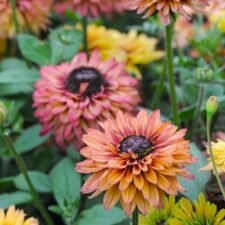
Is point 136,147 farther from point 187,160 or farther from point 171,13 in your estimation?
point 171,13

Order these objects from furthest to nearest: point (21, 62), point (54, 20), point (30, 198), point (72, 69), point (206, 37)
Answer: point (54, 20) → point (21, 62) → point (206, 37) → point (72, 69) → point (30, 198)

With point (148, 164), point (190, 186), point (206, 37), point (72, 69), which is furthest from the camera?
point (206, 37)

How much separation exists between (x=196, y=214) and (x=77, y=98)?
1.17 ft

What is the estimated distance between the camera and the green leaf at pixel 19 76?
1.24 metres

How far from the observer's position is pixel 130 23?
6.49 feet

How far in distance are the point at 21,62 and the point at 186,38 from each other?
39 cm

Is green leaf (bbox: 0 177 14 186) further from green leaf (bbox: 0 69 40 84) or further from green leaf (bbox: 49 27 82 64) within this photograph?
green leaf (bbox: 49 27 82 64)

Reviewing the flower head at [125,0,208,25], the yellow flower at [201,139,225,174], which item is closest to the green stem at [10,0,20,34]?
the flower head at [125,0,208,25]

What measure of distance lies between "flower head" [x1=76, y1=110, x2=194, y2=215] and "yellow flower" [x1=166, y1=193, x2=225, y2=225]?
0.19ft

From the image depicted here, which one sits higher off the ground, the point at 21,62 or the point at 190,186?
the point at 21,62

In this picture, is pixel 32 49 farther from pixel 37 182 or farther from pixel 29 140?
pixel 37 182

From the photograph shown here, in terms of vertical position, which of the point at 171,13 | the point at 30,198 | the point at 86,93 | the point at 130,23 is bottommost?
the point at 30,198

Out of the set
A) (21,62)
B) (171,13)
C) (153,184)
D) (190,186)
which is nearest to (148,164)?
(153,184)

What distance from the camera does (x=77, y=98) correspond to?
1179 millimetres
